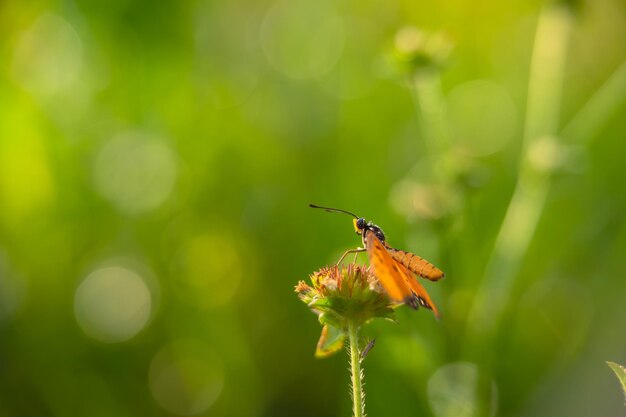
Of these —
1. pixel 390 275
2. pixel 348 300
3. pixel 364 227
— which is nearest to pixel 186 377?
pixel 364 227

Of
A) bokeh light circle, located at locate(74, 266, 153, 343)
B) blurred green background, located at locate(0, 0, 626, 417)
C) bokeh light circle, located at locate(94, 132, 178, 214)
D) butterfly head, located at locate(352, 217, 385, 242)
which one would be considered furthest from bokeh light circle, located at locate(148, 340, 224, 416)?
butterfly head, located at locate(352, 217, 385, 242)

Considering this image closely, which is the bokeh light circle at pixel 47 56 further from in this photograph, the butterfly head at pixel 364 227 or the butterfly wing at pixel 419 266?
the butterfly wing at pixel 419 266

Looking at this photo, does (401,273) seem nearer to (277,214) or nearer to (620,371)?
(620,371)

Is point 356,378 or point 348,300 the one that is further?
point 348,300

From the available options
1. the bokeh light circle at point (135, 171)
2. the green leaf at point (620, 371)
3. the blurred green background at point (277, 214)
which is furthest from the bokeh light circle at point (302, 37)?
the green leaf at point (620, 371)

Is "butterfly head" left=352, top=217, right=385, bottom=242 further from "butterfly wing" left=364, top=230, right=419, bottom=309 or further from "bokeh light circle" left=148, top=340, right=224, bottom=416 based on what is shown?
"bokeh light circle" left=148, top=340, right=224, bottom=416
